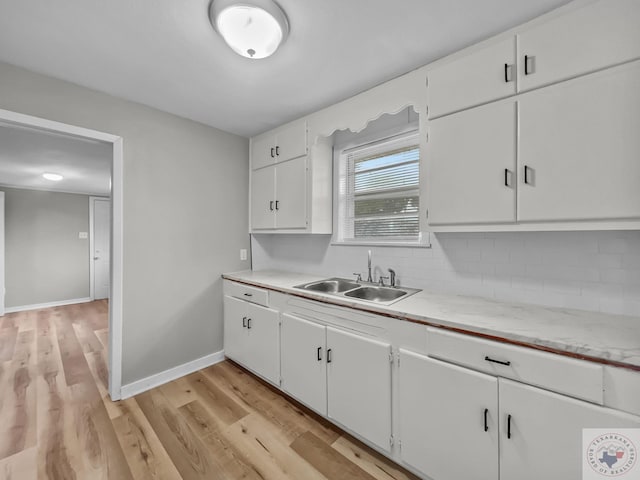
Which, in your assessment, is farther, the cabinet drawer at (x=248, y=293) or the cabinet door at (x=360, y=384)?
the cabinet drawer at (x=248, y=293)

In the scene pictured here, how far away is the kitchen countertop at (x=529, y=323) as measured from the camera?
1023mm

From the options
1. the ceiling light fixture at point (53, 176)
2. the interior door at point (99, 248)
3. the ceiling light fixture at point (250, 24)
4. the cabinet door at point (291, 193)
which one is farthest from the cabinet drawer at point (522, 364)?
the interior door at point (99, 248)

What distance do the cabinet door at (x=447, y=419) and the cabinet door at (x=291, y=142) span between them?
1841 millimetres

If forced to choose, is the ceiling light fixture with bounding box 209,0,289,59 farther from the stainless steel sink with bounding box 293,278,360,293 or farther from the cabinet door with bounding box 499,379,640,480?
the cabinet door with bounding box 499,379,640,480

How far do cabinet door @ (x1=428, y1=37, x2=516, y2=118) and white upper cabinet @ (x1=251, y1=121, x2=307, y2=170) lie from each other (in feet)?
3.74

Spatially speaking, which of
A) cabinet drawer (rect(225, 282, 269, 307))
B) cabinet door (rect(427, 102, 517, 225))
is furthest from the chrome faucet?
cabinet drawer (rect(225, 282, 269, 307))

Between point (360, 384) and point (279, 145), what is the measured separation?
2.12 metres

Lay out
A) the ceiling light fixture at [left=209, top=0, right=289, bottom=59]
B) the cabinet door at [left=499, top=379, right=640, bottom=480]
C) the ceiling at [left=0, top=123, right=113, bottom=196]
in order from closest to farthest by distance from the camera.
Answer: the cabinet door at [left=499, top=379, right=640, bottom=480] → the ceiling light fixture at [left=209, top=0, right=289, bottom=59] → the ceiling at [left=0, top=123, right=113, bottom=196]

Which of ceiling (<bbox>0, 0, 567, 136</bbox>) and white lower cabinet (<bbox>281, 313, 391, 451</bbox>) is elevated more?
ceiling (<bbox>0, 0, 567, 136</bbox>)

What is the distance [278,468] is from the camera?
61.1 inches

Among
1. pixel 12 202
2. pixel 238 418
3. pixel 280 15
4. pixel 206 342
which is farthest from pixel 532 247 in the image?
pixel 12 202

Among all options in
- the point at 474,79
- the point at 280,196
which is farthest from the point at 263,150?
the point at 474,79

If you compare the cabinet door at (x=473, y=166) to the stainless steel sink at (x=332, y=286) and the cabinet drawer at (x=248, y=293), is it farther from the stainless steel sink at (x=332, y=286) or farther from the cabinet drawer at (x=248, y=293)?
the cabinet drawer at (x=248, y=293)

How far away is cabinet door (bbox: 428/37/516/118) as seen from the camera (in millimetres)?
1410
